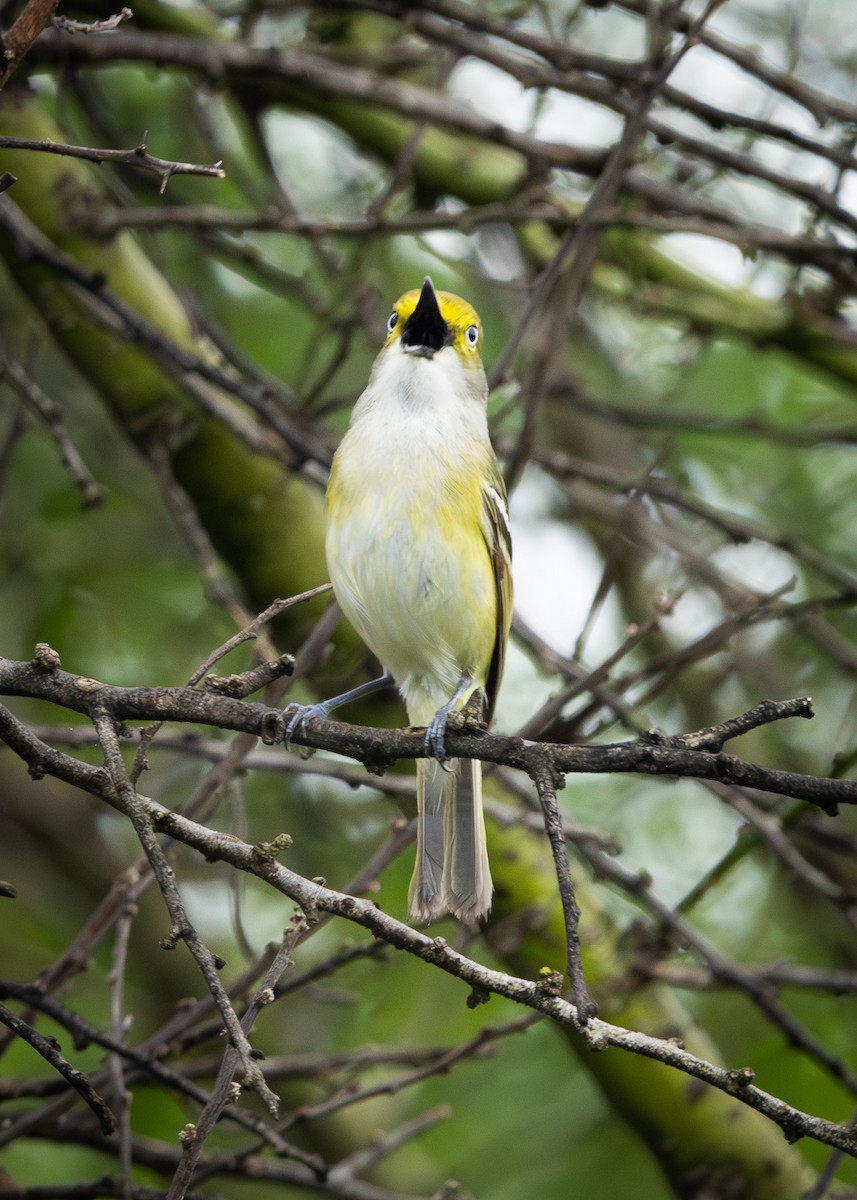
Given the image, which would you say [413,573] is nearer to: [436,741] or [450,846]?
[450,846]

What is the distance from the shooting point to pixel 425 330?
13.4 feet

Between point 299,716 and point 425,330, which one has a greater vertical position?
point 425,330

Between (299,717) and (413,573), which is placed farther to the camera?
(413,573)

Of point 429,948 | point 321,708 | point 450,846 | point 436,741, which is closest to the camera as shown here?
point 429,948

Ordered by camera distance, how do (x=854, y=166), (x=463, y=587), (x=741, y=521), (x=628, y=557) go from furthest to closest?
(x=628, y=557)
(x=741, y=521)
(x=854, y=166)
(x=463, y=587)

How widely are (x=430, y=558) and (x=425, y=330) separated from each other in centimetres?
87

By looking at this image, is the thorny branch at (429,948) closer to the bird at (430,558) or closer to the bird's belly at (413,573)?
the bird at (430,558)

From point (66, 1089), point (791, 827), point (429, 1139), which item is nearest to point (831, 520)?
point (791, 827)

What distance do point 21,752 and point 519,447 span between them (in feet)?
6.48

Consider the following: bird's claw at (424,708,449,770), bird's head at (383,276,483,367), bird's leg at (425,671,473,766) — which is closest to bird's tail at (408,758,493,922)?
bird's leg at (425,671,473,766)

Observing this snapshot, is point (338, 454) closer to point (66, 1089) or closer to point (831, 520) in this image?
point (66, 1089)

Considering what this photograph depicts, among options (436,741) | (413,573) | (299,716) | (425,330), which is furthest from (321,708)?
(425,330)

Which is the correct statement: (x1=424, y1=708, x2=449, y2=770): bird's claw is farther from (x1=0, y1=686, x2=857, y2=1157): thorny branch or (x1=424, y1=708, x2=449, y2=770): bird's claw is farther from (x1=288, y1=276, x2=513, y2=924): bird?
(x1=288, y1=276, x2=513, y2=924): bird

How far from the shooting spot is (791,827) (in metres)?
4.40
